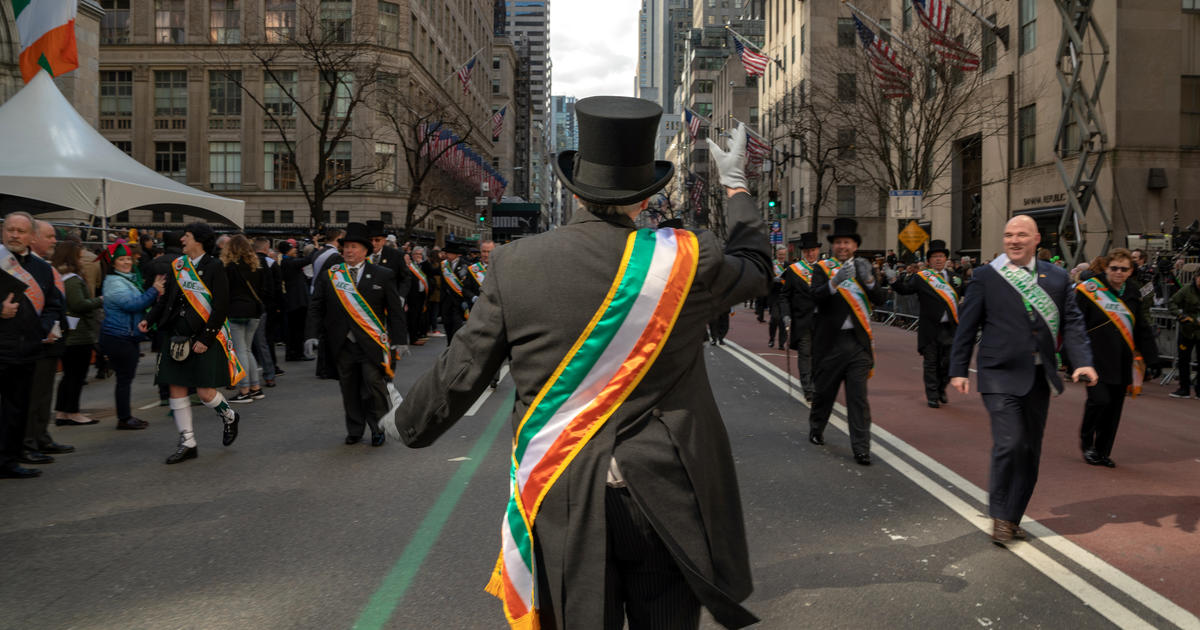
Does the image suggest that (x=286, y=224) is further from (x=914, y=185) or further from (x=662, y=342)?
(x=662, y=342)

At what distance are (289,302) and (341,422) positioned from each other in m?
5.86

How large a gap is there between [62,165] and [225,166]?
4260cm

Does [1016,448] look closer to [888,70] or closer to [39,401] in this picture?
[39,401]

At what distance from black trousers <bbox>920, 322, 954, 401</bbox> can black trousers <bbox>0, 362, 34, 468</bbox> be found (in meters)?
9.30

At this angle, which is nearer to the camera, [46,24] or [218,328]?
[218,328]

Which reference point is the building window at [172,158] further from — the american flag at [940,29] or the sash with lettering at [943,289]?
the sash with lettering at [943,289]

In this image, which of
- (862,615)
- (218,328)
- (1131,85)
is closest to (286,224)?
(1131,85)

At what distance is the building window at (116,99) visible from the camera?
53875mm

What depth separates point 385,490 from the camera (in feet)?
20.8

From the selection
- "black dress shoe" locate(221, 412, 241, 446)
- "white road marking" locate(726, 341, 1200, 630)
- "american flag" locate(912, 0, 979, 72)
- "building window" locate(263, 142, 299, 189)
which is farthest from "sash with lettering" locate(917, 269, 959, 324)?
"building window" locate(263, 142, 299, 189)

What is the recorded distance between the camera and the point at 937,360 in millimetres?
10852

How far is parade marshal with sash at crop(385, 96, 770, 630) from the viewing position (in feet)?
7.38

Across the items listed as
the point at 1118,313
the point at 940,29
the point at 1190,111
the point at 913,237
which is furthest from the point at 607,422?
the point at 1190,111

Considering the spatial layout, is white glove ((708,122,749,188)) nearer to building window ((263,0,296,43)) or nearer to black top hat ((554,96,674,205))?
black top hat ((554,96,674,205))
